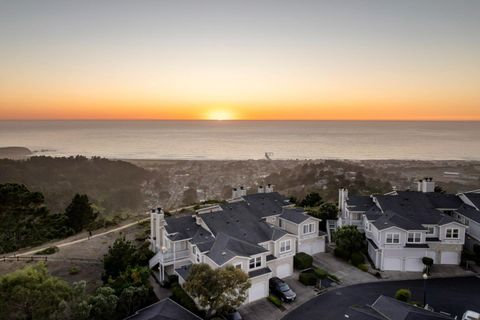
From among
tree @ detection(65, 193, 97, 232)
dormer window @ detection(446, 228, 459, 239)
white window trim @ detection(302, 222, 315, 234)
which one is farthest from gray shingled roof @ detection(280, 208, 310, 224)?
tree @ detection(65, 193, 97, 232)

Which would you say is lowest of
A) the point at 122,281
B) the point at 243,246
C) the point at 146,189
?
the point at 146,189

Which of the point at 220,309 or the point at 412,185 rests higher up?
the point at 220,309

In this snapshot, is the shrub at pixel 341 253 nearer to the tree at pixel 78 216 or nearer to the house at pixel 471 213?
the house at pixel 471 213

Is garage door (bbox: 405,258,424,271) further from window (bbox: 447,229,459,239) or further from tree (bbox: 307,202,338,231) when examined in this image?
tree (bbox: 307,202,338,231)

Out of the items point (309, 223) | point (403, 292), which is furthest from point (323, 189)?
point (403, 292)

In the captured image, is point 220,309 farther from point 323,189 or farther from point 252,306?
point 323,189

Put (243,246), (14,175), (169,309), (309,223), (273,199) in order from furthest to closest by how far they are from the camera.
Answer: (14,175) → (273,199) → (309,223) → (243,246) → (169,309)
